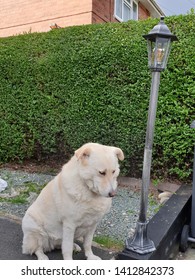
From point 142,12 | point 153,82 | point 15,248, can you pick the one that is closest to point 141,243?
point 15,248

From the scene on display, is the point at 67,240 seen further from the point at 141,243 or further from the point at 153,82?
the point at 153,82

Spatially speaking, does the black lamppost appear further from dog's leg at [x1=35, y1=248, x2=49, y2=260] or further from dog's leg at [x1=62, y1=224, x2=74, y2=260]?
dog's leg at [x1=35, y1=248, x2=49, y2=260]

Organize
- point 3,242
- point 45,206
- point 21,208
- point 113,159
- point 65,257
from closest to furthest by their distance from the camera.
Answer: point 113,159 < point 65,257 < point 45,206 < point 3,242 < point 21,208

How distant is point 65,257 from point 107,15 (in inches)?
414

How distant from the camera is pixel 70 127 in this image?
565 cm

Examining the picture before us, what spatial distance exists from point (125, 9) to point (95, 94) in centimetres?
975

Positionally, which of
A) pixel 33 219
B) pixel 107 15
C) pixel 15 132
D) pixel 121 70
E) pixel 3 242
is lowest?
pixel 3 242

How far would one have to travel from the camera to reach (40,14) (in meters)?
11.7

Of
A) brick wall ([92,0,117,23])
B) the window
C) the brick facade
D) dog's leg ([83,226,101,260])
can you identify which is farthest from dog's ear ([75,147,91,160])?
the window

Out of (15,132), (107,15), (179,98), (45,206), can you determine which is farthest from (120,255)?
(107,15)

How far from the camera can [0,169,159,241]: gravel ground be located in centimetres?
367

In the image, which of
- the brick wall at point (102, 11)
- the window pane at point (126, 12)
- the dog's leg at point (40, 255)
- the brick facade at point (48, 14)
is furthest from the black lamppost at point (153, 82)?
the window pane at point (126, 12)

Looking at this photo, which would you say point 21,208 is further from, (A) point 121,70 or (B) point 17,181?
(A) point 121,70

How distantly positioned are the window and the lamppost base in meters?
11.2
